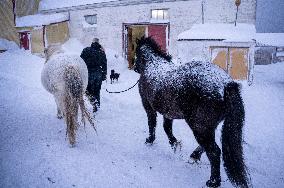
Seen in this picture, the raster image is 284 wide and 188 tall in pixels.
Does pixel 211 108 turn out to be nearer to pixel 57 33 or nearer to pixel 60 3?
pixel 57 33

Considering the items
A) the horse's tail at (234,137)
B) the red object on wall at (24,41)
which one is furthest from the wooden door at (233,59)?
the red object on wall at (24,41)

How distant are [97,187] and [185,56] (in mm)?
9127

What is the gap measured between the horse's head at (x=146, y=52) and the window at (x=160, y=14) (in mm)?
9642

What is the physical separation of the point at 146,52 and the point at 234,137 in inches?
92.3

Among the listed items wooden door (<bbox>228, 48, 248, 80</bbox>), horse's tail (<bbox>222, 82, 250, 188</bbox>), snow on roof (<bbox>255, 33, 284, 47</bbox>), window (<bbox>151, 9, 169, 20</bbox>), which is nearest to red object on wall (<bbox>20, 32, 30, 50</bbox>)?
window (<bbox>151, 9, 169, 20</bbox>)

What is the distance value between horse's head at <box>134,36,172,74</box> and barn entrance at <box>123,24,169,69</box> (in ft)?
30.2

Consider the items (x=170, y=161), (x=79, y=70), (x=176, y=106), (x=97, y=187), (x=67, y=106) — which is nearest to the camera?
(x=97, y=187)

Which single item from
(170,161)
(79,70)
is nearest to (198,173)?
(170,161)

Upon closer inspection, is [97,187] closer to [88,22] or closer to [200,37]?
[200,37]

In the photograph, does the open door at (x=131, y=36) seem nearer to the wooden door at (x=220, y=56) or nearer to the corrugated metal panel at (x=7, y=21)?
the wooden door at (x=220, y=56)

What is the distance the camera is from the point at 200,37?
11094 mm

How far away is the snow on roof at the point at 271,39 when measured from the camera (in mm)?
23956

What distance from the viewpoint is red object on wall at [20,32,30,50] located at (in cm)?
1891

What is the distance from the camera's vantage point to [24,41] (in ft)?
62.8
